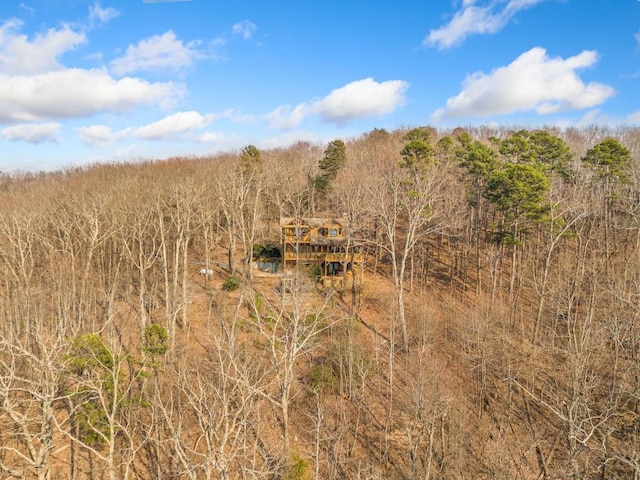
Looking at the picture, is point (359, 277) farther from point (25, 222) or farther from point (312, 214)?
point (25, 222)

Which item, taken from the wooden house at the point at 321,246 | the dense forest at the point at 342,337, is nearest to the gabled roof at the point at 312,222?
the wooden house at the point at 321,246

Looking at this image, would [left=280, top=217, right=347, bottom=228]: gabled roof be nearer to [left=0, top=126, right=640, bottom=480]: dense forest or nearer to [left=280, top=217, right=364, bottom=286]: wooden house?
[left=280, top=217, right=364, bottom=286]: wooden house

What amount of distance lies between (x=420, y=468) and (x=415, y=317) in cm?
1228

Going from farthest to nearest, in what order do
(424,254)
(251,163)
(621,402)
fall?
(251,163), (424,254), (621,402)

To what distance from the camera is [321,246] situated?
124 feet

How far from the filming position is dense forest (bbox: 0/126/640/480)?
640 inches

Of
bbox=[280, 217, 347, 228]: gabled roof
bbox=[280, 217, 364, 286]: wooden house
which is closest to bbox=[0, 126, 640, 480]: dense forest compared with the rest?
bbox=[280, 217, 364, 286]: wooden house

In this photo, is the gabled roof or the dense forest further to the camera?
the gabled roof

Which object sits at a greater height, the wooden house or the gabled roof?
the gabled roof

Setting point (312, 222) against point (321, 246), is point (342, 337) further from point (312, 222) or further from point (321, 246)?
point (312, 222)

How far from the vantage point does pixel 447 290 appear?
3488 centimetres

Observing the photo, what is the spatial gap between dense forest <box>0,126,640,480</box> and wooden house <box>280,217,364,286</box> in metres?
2.00

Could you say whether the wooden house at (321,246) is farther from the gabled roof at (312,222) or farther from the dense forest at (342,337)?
the dense forest at (342,337)

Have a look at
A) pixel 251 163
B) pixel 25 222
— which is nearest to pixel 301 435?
pixel 25 222
